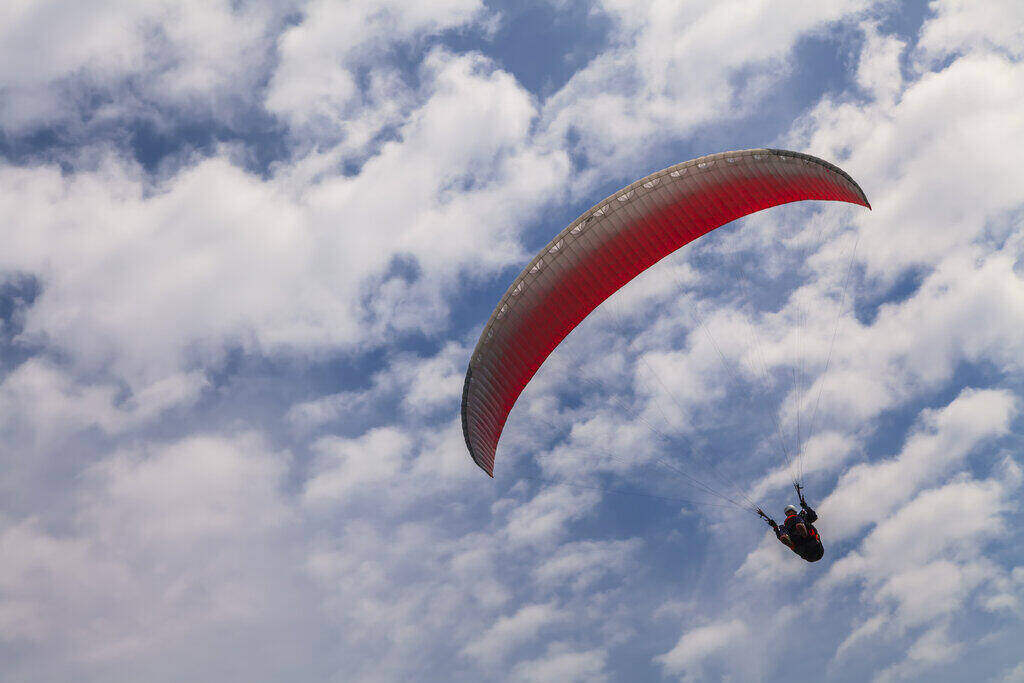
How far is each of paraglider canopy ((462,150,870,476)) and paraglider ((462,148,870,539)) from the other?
0.03 m

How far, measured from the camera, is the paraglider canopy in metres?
24.0

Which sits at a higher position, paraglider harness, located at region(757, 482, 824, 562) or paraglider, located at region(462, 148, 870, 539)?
paraglider, located at region(462, 148, 870, 539)

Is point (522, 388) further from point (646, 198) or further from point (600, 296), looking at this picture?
point (646, 198)

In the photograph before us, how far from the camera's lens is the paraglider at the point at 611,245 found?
24.0 metres

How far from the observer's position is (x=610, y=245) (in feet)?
79.9

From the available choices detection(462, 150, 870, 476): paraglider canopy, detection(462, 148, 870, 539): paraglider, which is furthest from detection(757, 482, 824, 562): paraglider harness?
detection(462, 150, 870, 476): paraglider canopy

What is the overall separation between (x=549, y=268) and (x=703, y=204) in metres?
5.23

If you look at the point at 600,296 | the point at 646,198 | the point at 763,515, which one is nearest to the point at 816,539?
the point at 763,515

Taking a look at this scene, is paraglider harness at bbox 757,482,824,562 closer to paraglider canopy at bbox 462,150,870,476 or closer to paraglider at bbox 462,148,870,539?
paraglider at bbox 462,148,870,539

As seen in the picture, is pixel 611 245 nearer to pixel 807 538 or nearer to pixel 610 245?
pixel 610 245

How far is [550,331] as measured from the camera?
25.0m

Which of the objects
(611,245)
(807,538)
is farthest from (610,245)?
(807,538)

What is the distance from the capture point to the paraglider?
24047 millimetres

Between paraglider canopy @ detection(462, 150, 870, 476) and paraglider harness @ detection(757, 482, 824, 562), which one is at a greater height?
paraglider canopy @ detection(462, 150, 870, 476)
